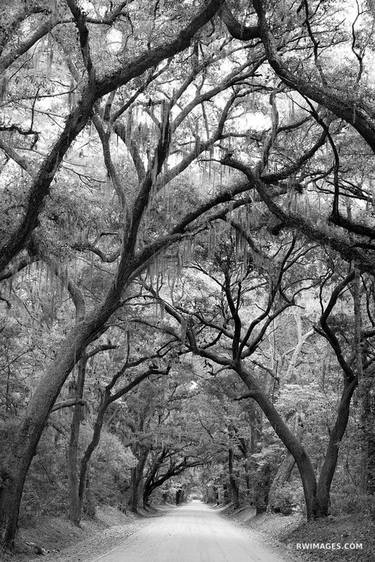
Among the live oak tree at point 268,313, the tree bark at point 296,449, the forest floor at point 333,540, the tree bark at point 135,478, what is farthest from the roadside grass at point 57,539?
the tree bark at point 135,478

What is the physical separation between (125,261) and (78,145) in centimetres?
419

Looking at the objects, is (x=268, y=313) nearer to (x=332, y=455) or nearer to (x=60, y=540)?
(x=332, y=455)

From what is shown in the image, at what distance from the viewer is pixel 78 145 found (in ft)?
42.4

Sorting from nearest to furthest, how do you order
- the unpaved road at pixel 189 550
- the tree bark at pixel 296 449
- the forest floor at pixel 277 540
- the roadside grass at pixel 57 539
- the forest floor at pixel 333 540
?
the forest floor at pixel 333 540
the forest floor at pixel 277 540
the roadside grass at pixel 57 539
the unpaved road at pixel 189 550
the tree bark at pixel 296 449

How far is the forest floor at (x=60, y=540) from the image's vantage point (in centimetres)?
1025

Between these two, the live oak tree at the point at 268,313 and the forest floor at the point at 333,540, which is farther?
the live oak tree at the point at 268,313

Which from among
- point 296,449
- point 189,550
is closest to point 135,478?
point 296,449

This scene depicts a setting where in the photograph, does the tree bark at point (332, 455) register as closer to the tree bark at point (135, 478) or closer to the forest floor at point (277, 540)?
the forest floor at point (277, 540)

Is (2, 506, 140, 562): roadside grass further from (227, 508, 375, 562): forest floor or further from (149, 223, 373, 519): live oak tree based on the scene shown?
(149, 223, 373, 519): live oak tree

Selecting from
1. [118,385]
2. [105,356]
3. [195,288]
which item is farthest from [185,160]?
[118,385]

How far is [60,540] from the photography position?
1316cm

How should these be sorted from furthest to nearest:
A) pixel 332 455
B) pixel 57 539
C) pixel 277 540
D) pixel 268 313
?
pixel 268 313 < pixel 277 540 < pixel 57 539 < pixel 332 455

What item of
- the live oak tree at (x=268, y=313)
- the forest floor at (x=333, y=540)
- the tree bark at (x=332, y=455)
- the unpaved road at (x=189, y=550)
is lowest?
the unpaved road at (x=189, y=550)

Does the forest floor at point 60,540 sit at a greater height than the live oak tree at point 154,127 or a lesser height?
lesser
